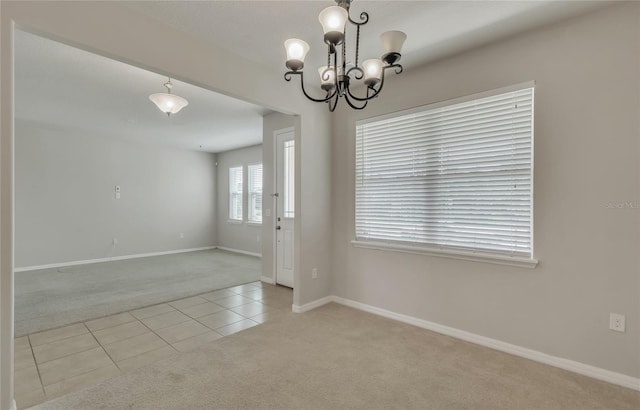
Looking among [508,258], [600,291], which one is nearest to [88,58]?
[508,258]

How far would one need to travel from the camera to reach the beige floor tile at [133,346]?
8.37 ft

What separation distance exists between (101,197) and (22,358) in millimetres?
4778

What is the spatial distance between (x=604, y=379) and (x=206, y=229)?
26.4 feet

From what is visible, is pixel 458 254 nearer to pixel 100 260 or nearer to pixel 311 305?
pixel 311 305

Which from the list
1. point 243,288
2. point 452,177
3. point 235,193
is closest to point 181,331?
point 243,288

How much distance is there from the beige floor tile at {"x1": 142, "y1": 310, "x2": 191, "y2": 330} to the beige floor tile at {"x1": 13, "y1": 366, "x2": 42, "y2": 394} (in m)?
0.95

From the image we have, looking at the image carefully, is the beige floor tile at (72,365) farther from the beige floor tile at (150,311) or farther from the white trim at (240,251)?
the white trim at (240,251)

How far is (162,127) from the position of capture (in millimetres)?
5680

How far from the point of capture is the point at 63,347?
8.76 feet

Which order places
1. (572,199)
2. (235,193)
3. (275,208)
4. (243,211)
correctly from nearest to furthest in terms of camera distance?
(572,199) < (275,208) < (243,211) < (235,193)

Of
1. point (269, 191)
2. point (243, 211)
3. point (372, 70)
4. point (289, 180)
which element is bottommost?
point (243, 211)

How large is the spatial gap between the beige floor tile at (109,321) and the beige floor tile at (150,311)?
75 millimetres

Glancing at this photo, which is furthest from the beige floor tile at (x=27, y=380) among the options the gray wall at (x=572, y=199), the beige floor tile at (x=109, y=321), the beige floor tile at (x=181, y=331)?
the gray wall at (x=572, y=199)

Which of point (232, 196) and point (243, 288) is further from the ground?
point (232, 196)
